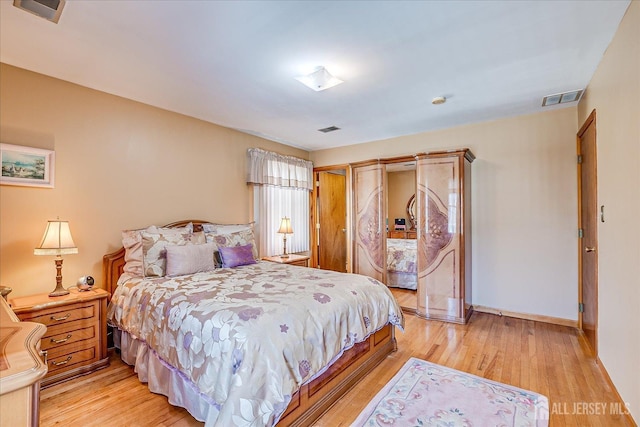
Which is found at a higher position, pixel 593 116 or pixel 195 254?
pixel 593 116

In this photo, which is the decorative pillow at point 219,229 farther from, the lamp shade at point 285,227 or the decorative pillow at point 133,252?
the lamp shade at point 285,227

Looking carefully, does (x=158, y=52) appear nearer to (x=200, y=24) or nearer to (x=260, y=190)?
(x=200, y=24)

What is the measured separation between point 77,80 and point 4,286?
1871mm

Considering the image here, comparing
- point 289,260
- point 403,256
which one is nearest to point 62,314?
point 289,260

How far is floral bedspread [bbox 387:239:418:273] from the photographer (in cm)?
481

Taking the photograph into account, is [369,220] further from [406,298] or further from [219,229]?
[219,229]

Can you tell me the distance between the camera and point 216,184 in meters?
3.94

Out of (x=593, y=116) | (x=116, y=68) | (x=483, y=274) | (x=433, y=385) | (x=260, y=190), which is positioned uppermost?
(x=116, y=68)

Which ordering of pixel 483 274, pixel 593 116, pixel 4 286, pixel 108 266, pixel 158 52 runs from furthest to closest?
pixel 483 274 < pixel 108 266 < pixel 593 116 < pixel 4 286 < pixel 158 52

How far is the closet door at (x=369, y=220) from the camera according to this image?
14.3 ft

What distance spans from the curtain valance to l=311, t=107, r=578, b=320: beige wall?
2.32 m

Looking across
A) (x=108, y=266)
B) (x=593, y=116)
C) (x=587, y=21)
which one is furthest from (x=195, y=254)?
(x=593, y=116)

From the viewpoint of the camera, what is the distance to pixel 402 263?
16.0ft

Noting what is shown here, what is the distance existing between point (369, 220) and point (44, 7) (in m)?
3.86
